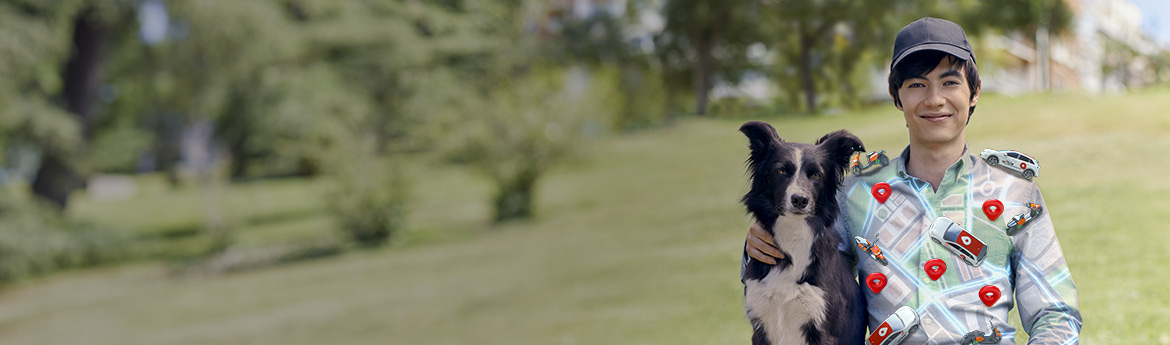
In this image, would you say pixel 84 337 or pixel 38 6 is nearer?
pixel 84 337

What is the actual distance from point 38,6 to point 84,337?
11.2 m

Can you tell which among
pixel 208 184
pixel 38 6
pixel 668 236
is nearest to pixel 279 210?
pixel 208 184

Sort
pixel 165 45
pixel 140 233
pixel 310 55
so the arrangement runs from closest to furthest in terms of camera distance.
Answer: pixel 165 45 < pixel 140 233 < pixel 310 55

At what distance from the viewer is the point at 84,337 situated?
15.9 m

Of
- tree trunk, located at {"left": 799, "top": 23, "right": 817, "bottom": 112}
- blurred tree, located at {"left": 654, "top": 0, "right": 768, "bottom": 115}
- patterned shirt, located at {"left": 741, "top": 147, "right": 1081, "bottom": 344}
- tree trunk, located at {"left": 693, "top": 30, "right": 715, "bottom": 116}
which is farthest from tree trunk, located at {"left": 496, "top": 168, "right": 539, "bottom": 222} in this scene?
patterned shirt, located at {"left": 741, "top": 147, "right": 1081, "bottom": 344}

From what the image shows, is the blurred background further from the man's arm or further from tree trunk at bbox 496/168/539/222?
the man's arm

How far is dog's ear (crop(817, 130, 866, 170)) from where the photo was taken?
1.93 metres

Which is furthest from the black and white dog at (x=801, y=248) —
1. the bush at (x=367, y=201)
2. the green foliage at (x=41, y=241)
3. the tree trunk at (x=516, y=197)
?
the green foliage at (x=41, y=241)

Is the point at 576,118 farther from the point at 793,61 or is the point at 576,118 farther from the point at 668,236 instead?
the point at 793,61

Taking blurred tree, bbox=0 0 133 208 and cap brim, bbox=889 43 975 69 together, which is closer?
cap brim, bbox=889 43 975 69

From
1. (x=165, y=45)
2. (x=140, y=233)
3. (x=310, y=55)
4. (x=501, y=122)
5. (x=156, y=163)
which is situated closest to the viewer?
(x=501, y=122)

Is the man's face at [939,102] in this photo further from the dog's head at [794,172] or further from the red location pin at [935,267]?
the red location pin at [935,267]

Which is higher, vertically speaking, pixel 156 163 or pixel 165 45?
pixel 165 45

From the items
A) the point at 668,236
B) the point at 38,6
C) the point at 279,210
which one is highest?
the point at 38,6
